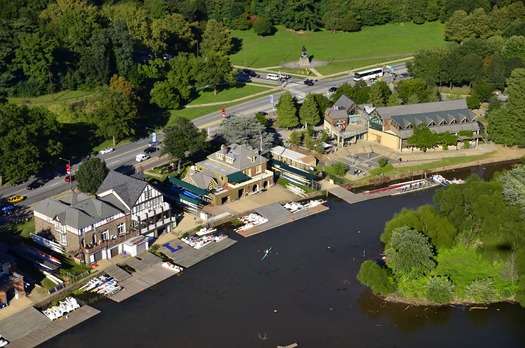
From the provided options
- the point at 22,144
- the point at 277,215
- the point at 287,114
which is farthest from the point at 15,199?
the point at 287,114

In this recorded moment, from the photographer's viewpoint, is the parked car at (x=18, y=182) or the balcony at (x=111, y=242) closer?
the balcony at (x=111, y=242)

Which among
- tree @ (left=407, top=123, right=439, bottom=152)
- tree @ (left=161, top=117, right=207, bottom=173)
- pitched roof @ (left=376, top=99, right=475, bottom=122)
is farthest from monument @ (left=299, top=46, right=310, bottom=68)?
tree @ (left=161, top=117, right=207, bottom=173)

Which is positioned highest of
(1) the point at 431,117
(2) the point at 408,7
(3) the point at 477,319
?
(2) the point at 408,7

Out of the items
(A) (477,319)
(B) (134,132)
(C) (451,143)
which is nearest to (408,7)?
(C) (451,143)

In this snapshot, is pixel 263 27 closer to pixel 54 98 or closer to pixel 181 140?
pixel 54 98

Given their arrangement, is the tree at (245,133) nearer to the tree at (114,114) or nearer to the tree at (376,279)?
the tree at (114,114)

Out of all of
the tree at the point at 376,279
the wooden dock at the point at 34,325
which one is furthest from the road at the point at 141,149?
the tree at the point at 376,279

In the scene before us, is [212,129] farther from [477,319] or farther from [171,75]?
[477,319]
